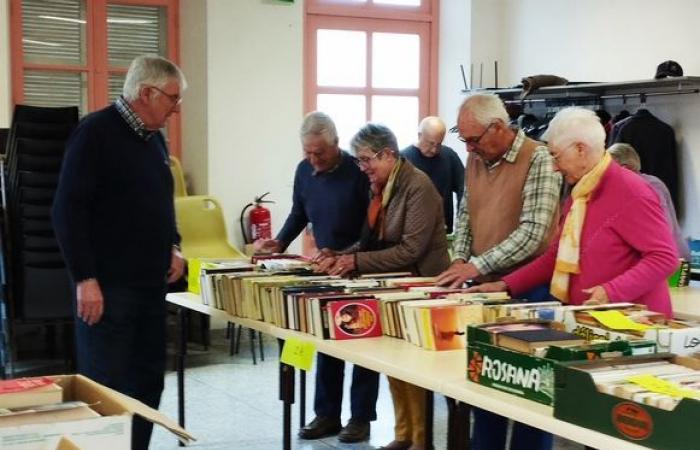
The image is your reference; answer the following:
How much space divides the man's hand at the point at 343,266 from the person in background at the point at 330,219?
1.48 feet

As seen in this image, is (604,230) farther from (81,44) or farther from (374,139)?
(81,44)

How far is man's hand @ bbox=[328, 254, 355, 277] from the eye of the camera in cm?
376

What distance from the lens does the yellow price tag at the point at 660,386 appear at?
6.57ft

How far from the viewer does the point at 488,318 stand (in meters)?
2.92

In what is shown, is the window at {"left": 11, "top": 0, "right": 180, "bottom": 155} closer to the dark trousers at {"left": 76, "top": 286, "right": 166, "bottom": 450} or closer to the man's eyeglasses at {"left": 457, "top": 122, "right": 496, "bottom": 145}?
the dark trousers at {"left": 76, "top": 286, "right": 166, "bottom": 450}

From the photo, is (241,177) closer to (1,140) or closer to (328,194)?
(1,140)

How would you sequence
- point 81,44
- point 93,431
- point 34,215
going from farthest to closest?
1. point 81,44
2. point 34,215
3. point 93,431

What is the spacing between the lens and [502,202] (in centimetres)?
353

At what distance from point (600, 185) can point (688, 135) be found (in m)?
3.85

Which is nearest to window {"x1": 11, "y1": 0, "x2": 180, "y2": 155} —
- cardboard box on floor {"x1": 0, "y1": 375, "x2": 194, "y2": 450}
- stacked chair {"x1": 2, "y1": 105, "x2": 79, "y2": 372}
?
stacked chair {"x1": 2, "y1": 105, "x2": 79, "y2": 372}

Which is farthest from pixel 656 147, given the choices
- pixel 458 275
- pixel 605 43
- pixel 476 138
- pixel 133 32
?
pixel 133 32

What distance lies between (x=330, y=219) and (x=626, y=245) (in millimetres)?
1555

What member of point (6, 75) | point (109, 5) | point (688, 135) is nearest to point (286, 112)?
point (109, 5)

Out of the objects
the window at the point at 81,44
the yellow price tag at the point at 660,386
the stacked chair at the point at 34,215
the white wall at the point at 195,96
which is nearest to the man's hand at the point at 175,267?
the stacked chair at the point at 34,215
